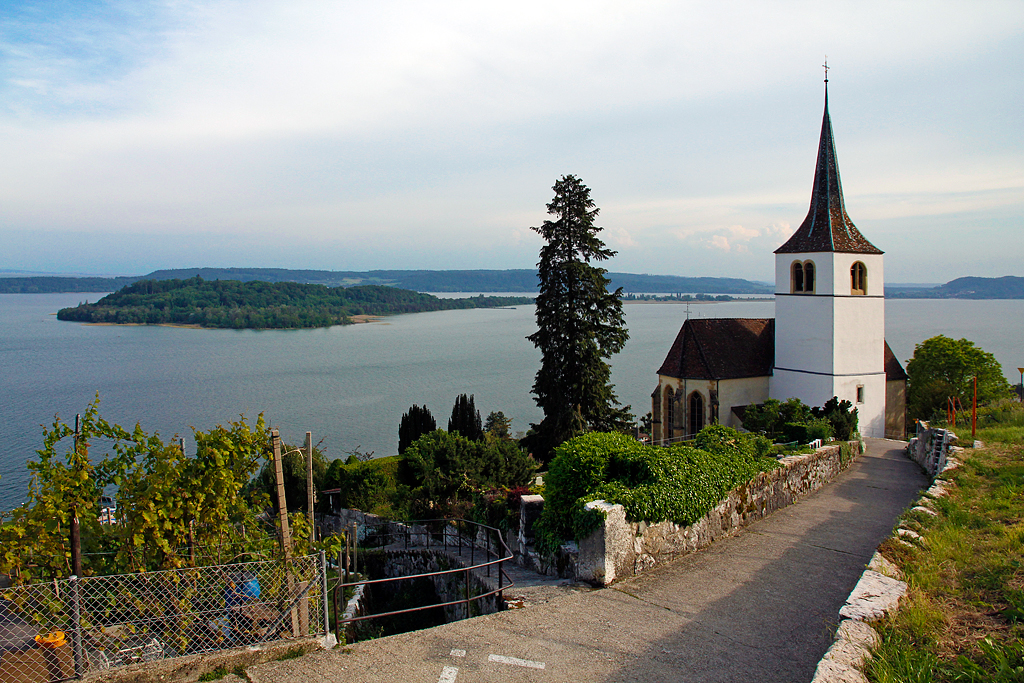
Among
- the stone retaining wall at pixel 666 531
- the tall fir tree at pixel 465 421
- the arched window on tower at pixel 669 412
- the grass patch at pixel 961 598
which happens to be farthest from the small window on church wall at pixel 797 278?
the grass patch at pixel 961 598

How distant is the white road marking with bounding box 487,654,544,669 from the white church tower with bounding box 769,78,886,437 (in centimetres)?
2587

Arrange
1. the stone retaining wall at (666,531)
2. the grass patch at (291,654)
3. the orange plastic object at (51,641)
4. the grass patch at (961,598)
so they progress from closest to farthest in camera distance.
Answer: the grass patch at (961,598) → the orange plastic object at (51,641) → the grass patch at (291,654) → the stone retaining wall at (666,531)

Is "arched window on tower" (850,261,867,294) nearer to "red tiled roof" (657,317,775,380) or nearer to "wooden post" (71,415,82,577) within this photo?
"red tiled roof" (657,317,775,380)

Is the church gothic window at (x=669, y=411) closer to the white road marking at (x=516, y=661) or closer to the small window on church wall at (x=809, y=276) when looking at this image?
the small window on church wall at (x=809, y=276)

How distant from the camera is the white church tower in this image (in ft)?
93.9

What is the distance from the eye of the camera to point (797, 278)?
29906 mm

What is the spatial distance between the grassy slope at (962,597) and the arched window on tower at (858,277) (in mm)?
20507

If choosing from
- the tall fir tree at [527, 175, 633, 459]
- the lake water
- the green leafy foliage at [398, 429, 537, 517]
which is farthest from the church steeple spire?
the lake water

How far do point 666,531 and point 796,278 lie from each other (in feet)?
78.1

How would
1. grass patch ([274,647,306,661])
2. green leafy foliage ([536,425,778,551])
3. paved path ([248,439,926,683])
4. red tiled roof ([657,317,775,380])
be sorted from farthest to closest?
red tiled roof ([657,317,775,380]), green leafy foliage ([536,425,778,551]), grass patch ([274,647,306,661]), paved path ([248,439,926,683])

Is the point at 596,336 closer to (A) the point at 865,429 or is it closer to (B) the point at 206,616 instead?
(A) the point at 865,429

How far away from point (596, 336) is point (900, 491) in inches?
507

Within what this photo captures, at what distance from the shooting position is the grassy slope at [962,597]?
4.81 meters

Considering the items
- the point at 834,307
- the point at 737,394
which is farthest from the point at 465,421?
the point at 834,307
